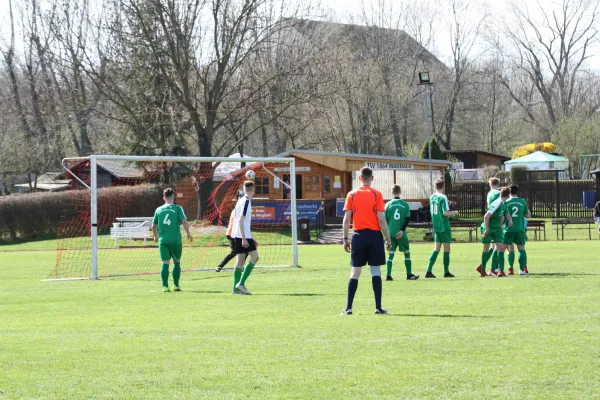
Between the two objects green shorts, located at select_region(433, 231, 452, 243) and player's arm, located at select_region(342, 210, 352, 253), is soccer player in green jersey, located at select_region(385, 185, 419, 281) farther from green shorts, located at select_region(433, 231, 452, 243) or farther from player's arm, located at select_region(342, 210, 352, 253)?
player's arm, located at select_region(342, 210, 352, 253)

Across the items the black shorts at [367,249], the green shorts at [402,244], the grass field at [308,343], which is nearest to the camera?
the grass field at [308,343]

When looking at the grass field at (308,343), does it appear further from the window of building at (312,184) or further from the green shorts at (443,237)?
the window of building at (312,184)

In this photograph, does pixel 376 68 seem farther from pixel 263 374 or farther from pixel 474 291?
pixel 263 374

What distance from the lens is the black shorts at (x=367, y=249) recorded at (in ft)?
37.7

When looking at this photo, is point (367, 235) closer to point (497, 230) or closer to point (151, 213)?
point (497, 230)

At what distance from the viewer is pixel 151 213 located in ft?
160

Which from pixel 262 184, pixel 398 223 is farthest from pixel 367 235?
pixel 262 184

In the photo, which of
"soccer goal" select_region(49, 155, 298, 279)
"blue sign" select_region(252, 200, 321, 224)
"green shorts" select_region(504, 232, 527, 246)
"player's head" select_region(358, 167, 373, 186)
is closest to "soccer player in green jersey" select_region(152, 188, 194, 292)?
"soccer goal" select_region(49, 155, 298, 279)

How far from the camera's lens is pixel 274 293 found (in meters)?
15.6

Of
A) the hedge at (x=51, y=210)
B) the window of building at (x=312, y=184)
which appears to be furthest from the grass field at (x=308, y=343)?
the window of building at (x=312, y=184)

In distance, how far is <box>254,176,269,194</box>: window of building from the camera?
47781 mm

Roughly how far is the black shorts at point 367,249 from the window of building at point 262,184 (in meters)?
35.5

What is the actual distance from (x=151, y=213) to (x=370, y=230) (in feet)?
126

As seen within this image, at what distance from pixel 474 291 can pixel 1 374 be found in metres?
8.81
